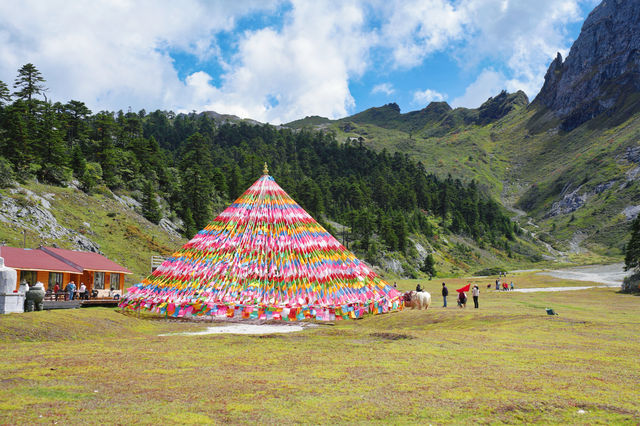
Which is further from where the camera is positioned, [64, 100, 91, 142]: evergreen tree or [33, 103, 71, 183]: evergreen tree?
[64, 100, 91, 142]: evergreen tree

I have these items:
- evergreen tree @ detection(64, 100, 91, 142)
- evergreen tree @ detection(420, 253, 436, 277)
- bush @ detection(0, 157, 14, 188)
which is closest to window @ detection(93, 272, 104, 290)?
bush @ detection(0, 157, 14, 188)

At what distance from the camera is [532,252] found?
174m

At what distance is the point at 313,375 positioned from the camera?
1321cm

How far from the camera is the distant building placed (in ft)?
119

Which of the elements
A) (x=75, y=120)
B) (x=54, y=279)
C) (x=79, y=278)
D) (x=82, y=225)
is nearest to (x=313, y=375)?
(x=54, y=279)

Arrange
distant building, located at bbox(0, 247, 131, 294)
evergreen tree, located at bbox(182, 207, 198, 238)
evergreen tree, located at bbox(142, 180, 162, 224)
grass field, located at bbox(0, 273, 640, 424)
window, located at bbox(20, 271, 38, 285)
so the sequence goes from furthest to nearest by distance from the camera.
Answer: evergreen tree, located at bbox(182, 207, 198, 238) < evergreen tree, located at bbox(142, 180, 162, 224) < window, located at bbox(20, 271, 38, 285) < distant building, located at bbox(0, 247, 131, 294) < grass field, located at bbox(0, 273, 640, 424)

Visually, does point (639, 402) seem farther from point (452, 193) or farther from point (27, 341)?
point (452, 193)

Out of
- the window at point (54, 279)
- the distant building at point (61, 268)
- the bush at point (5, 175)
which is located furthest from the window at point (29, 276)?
the bush at point (5, 175)

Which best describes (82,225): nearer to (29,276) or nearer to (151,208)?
(151,208)

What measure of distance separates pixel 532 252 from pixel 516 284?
341ft

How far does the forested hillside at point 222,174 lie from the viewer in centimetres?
7631

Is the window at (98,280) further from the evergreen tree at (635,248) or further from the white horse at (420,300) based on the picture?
the evergreen tree at (635,248)

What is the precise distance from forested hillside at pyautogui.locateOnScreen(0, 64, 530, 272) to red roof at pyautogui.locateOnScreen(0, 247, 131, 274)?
2430 cm

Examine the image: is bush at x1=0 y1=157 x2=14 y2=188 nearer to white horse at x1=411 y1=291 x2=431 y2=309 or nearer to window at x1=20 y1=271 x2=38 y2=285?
window at x1=20 y1=271 x2=38 y2=285
